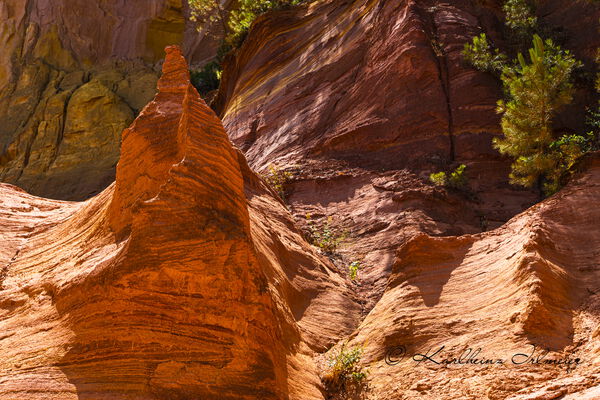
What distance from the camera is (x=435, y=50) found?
13828 mm

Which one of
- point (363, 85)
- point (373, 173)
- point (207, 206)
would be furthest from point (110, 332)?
point (363, 85)

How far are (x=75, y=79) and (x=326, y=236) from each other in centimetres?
2205

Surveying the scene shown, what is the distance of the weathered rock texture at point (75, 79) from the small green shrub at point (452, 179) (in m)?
15.4

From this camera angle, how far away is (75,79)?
2959 cm

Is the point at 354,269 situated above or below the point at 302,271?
above

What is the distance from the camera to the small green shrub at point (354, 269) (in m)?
9.69

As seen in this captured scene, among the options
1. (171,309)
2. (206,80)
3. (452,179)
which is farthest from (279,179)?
(206,80)

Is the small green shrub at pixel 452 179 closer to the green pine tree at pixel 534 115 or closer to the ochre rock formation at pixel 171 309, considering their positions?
the green pine tree at pixel 534 115

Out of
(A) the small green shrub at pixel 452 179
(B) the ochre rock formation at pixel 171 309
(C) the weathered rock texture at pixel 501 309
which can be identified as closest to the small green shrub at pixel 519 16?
(A) the small green shrub at pixel 452 179

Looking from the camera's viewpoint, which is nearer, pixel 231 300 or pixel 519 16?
pixel 231 300

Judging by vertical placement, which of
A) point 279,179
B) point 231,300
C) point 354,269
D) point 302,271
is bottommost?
point 231,300

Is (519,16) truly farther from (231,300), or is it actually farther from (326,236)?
(231,300)

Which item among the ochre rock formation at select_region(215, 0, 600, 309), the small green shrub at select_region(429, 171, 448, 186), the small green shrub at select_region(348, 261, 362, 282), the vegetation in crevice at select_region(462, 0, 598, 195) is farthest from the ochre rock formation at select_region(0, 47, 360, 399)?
the small green shrub at select_region(429, 171, 448, 186)

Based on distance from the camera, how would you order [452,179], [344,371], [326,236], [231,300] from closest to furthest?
[231,300] → [344,371] → [326,236] → [452,179]
